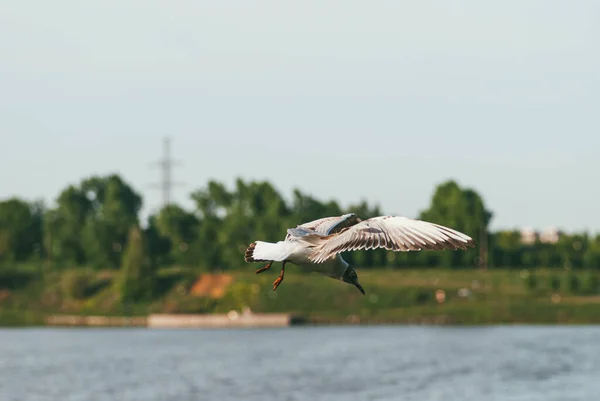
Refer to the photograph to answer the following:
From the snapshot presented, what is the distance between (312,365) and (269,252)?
3686 inches

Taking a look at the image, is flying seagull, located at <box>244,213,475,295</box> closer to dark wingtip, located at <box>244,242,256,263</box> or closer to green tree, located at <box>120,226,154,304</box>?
dark wingtip, located at <box>244,242,256,263</box>

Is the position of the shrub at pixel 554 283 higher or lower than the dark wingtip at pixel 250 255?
higher

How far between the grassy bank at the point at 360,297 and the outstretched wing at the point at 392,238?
5622 inches

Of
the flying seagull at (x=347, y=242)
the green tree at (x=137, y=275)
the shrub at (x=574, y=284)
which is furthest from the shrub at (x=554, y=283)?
the flying seagull at (x=347, y=242)

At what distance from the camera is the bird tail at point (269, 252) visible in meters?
14.2

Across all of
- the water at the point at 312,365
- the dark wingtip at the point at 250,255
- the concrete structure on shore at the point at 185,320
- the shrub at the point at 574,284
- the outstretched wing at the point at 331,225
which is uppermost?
the shrub at the point at 574,284

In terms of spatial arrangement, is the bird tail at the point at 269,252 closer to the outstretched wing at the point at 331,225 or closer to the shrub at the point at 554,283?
the outstretched wing at the point at 331,225

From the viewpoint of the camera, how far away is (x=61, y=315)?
183750 mm

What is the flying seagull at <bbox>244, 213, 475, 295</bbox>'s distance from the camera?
46.5 feet

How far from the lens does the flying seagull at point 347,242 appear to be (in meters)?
14.2

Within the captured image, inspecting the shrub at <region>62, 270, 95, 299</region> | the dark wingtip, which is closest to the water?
the shrub at <region>62, 270, 95, 299</region>

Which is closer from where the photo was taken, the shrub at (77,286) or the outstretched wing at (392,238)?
the outstretched wing at (392,238)

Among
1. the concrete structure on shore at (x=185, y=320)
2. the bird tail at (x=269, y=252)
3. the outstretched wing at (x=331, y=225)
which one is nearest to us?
the bird tail at (x=269, y=252)

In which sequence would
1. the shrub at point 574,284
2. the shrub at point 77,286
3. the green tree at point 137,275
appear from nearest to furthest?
the shrub at point 574,284 → the green tree at point 137,275 → the shrub at point 77,286
